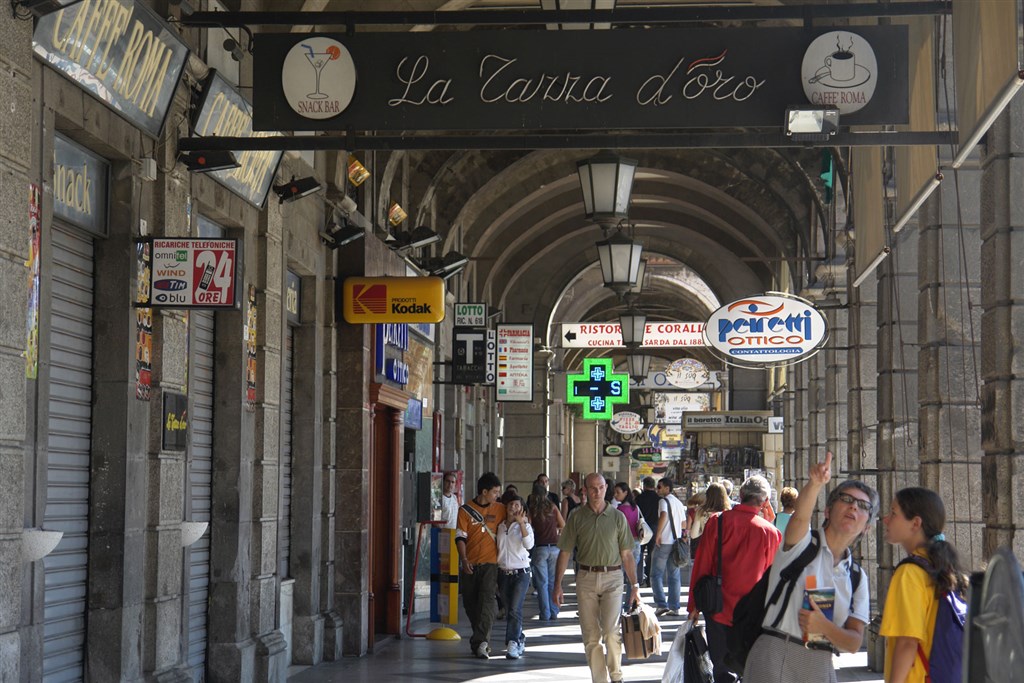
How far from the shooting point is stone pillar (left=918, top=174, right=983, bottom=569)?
33.3 feet

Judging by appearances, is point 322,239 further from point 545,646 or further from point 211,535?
point 545,646

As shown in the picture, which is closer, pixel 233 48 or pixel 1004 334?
pixel 1004 334

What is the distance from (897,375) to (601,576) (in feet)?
12.1

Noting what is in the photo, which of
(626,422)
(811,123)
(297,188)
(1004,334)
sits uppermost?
(297,188)

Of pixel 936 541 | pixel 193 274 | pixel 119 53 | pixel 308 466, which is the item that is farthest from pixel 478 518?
pixel 936 541

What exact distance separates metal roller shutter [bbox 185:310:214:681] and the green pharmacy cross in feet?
78.9

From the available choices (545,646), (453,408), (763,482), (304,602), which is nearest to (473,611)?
(545,646)

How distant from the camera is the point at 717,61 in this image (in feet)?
27.7

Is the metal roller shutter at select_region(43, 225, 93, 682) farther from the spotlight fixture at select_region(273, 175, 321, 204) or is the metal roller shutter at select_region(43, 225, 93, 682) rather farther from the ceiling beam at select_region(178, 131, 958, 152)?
the spotlight fixture at select_region(273, 175, 321, 204)

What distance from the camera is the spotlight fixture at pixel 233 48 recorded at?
33.9ft

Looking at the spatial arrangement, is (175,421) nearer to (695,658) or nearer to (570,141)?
(570,141)

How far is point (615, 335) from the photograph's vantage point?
32.0 m

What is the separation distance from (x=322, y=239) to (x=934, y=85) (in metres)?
6.84

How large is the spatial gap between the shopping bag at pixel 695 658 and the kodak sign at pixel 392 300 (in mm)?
6193
